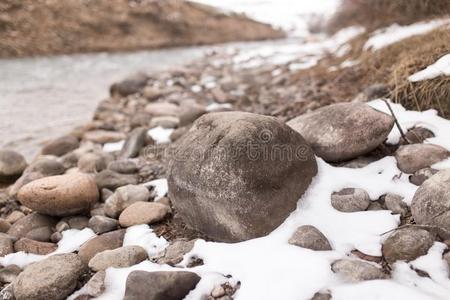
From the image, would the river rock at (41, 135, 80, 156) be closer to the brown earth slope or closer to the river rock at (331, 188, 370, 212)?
the river rock at (331, 188, 370, 212)

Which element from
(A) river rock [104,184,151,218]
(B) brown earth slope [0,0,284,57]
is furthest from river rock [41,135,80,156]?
(B) brown earth slope [0,0,284,57]

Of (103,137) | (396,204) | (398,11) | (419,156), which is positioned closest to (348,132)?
(419,156)

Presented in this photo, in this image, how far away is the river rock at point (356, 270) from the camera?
1729 millimetres

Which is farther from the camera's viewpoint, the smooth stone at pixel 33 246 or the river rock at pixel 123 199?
the river rock at pixel 123 199

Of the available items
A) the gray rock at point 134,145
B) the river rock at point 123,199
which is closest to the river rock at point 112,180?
the river rock at point 123,199

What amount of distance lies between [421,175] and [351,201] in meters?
0.48

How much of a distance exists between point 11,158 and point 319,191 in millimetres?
2940

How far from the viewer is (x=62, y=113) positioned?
5.73m

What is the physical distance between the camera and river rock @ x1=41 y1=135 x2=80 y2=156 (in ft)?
13.5

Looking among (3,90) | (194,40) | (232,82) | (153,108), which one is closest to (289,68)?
(232,82)

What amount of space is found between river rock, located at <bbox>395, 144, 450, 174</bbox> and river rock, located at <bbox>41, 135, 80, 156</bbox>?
3348 millimetres

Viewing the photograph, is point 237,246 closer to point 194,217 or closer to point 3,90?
point 194,217

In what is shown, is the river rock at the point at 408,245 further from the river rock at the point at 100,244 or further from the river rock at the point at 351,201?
the river rock at the point at 100,244

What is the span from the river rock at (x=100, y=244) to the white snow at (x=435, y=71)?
2.49 meters
